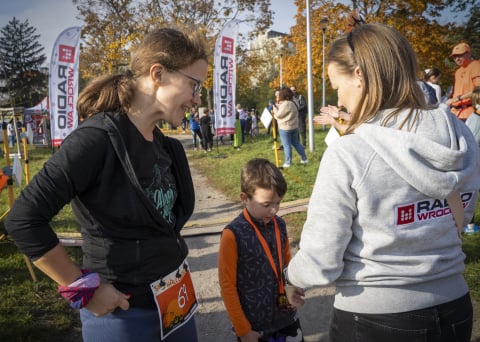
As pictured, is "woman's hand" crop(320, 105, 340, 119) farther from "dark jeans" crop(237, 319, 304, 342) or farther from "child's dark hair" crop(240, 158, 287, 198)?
"dark jeans" crop(237, 319, 304, 342)

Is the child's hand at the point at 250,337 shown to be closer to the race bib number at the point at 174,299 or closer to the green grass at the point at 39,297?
the race bib number at the point at 174,299

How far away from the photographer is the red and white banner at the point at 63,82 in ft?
28.7

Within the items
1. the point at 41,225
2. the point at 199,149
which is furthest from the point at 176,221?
the point at 199,149

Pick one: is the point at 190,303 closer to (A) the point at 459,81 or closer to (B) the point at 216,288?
(B) the point at 216,288

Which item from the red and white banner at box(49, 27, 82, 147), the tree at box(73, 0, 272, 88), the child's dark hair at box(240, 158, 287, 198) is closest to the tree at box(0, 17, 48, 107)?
the tree at box(73, 0, 272, 88)

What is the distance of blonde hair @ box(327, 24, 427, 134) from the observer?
138cm

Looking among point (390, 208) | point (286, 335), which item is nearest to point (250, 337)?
point (286, 335)

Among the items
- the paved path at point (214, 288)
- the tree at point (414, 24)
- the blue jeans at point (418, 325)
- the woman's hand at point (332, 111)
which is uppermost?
the tree at point (414, 24)

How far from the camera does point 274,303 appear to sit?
90.4 inches

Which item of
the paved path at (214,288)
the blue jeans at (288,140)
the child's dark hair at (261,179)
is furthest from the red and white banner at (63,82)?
the child's dark hair at (261,179)

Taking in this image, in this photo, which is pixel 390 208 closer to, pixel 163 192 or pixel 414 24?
pixel 163 192

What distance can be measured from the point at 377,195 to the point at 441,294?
0.45 m

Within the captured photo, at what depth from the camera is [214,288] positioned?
4.08 metres

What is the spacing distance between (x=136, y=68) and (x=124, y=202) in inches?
23.3
